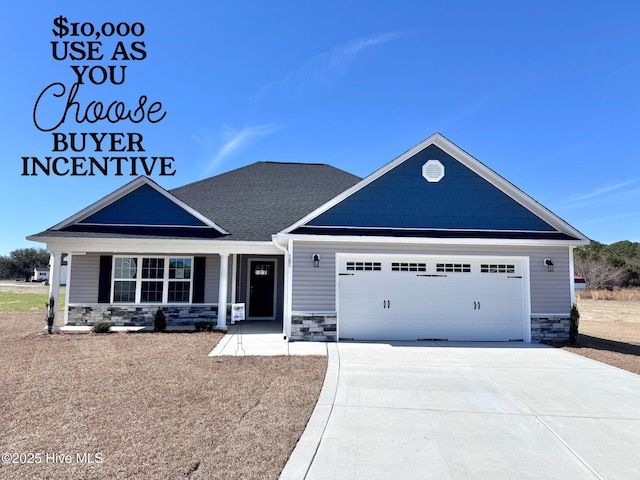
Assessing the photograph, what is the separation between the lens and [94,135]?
408 inches

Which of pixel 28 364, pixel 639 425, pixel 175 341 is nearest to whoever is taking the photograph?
pixel 639 425

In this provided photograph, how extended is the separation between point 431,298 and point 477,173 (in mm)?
3910

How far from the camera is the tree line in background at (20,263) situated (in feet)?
235

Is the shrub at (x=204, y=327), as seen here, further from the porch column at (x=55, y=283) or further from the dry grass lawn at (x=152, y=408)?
the porch column at (x=55, y=283)

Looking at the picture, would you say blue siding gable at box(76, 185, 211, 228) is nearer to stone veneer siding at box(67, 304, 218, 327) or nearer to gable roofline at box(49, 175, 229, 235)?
gable roofline at box(49, 175, 229, 235)

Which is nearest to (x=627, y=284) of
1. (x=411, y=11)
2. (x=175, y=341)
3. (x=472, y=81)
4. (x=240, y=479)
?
(x=472, y=81)

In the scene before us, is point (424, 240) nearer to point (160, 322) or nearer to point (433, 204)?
point (433, 204)

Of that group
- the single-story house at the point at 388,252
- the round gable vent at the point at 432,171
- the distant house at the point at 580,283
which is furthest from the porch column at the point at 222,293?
the distant house at the point at 580,283

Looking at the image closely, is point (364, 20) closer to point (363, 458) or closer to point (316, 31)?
point (316, 31)

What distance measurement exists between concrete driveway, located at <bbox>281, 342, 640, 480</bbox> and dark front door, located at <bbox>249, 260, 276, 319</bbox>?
6517mm

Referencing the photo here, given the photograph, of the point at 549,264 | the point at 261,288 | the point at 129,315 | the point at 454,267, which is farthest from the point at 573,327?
the point at 129,315

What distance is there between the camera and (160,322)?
1191 cm

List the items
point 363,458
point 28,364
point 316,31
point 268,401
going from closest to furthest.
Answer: point 363,458 → point 268,401 → point 28,364 → point 316,31

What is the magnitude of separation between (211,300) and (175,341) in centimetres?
284
